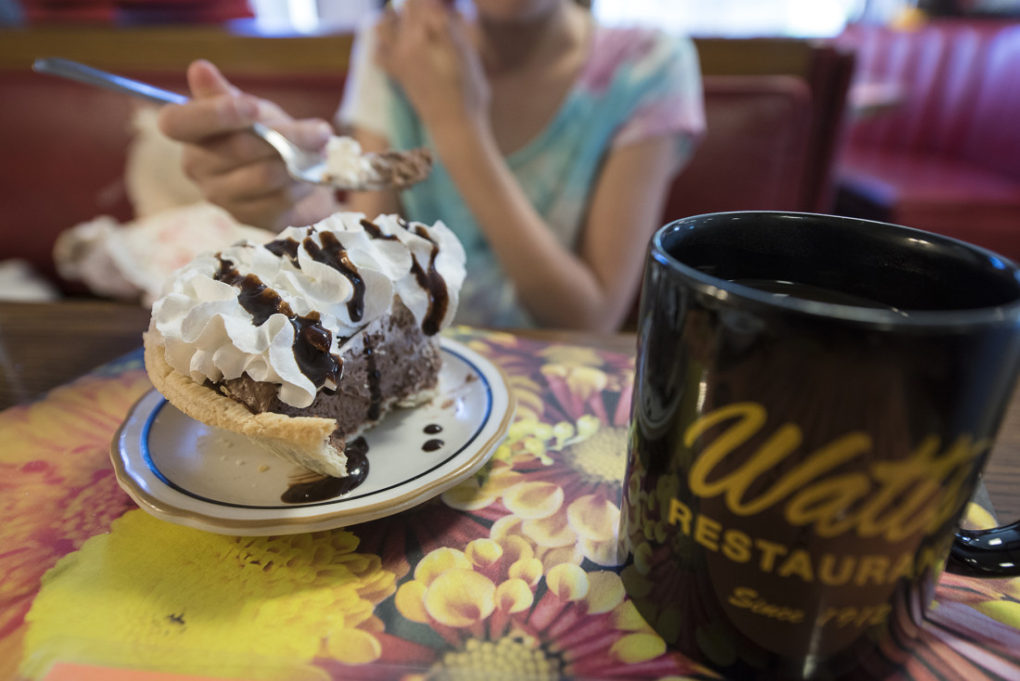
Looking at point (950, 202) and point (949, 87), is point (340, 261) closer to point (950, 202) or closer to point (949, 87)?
point (950, 202)

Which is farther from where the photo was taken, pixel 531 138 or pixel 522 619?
pixel 531 138

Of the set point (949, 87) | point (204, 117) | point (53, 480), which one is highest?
point (204, 117)

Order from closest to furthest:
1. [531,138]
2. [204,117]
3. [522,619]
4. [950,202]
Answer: [522,619] < [204,117] < [531,138] < [950,202]

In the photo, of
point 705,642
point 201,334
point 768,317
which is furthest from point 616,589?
point 201,334

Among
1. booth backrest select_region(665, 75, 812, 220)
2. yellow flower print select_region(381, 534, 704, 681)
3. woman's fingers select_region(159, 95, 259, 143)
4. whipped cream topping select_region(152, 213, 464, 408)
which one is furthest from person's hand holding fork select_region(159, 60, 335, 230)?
booth backrest select_region(665, 75, 812, 220)

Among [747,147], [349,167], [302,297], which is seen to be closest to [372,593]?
[302,297]

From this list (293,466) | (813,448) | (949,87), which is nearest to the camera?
(813,448)

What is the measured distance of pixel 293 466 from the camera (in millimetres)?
464

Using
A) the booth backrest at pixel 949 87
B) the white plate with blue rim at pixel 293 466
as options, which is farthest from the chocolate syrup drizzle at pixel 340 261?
the booth backrest at pixel 949 87

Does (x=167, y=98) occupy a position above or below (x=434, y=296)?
above

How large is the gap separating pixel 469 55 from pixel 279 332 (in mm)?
679

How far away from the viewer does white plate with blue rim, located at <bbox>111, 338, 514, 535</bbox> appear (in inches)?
15.3

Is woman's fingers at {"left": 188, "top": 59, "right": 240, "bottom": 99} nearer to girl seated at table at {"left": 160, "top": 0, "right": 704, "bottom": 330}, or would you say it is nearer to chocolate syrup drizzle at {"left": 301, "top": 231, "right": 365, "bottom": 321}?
girl seated at table at {"left": 160, "top": 0, "right": 704, "bottom": 330}

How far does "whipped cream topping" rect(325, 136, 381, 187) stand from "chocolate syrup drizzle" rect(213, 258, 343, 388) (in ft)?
0.89
